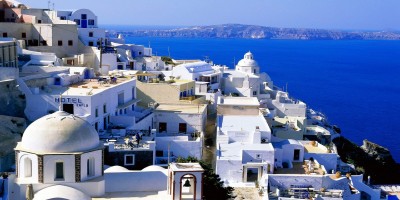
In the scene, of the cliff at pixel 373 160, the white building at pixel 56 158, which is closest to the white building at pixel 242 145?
the white building at pixel 56 158

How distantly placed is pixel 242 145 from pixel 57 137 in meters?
15.2

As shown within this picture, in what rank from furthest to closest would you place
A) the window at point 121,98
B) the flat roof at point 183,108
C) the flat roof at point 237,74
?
1. the flat roof at point 237,74
2. the flat roof at point 183,108
3. the window at point 121,98

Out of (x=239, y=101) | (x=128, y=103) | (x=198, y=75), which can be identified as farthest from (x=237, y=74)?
(x=128, y=103)

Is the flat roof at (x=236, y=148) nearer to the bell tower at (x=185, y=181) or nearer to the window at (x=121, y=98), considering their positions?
the window at (x=121, y=98)

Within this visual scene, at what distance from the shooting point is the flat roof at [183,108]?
35969mm

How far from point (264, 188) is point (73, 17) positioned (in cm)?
3568

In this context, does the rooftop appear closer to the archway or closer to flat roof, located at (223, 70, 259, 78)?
the archway

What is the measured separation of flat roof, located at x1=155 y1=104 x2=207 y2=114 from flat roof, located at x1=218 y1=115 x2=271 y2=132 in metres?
1.77

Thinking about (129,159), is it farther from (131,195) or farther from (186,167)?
(186,167)

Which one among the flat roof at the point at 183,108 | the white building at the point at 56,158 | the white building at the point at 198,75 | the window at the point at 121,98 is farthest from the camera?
the white building at the point at 198,75

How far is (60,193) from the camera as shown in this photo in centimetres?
1789

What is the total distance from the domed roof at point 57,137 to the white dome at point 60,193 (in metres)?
1.20

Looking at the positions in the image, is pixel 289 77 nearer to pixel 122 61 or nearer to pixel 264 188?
pixel 122 61

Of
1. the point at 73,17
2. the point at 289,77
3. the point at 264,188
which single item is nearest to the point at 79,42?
the point at 73,17
